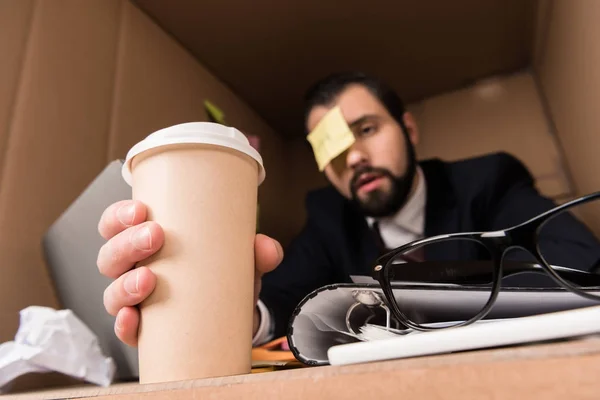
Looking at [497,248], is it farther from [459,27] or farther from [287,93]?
[287,93]

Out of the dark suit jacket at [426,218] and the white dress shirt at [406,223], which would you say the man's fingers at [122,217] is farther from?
the white dress shirt at [406,223]

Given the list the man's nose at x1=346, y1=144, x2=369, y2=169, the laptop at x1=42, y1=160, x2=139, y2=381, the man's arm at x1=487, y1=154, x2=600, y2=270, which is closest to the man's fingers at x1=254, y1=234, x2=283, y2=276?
the laptop at x1=42, y1=160, x2=139, y2=381

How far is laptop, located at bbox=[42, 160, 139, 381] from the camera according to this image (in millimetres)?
396

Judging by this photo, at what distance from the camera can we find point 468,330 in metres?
0.18

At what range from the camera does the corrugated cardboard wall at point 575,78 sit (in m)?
0.58

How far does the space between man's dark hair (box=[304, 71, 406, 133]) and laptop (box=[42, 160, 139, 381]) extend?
0.47m

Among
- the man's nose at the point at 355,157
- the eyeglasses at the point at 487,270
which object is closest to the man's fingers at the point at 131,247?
the eyeglasses at the point at 487,270

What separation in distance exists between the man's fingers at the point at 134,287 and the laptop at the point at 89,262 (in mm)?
124

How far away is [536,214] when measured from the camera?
633mm

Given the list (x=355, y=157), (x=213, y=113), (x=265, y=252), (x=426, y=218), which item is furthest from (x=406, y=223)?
(x=265, y=252)

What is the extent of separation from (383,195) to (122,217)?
534 millimetres

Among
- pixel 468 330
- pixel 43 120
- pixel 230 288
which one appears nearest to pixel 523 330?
pixel 468 330

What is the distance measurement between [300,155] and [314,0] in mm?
446

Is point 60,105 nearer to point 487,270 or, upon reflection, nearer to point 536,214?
point 487,270
